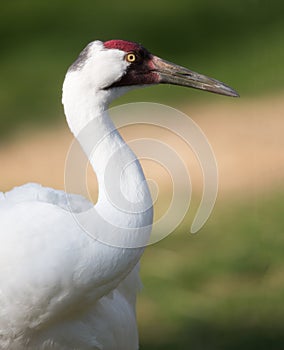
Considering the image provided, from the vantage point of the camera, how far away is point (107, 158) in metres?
3.21

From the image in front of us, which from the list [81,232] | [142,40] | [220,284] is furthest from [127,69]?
[142,40]

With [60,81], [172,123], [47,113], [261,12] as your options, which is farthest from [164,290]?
[261,12]

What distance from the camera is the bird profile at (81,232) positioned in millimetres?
3053

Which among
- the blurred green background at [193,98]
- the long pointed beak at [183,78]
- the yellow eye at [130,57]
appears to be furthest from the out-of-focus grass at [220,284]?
the yellow eye at [130,57]

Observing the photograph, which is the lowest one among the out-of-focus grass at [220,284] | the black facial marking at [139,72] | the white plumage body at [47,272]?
the out-of-focus grass at [220,284]

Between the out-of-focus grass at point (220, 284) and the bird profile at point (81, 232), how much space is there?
4.73ft

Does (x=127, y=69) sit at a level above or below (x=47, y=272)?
above

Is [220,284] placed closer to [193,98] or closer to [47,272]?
[47,272]

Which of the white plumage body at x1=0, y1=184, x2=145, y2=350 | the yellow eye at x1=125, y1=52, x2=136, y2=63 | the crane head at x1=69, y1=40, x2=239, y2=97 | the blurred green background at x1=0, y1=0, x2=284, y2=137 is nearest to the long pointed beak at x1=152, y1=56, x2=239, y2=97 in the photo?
the crane head at x1=69, y1=40, x2=239, y2=97

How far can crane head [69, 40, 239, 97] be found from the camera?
3178 millimetres

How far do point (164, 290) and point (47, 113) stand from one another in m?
3.03

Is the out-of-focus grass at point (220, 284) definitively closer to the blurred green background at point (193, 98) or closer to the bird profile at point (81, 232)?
the blurred green background at point (193, 98)

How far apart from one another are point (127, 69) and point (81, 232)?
2.05ft

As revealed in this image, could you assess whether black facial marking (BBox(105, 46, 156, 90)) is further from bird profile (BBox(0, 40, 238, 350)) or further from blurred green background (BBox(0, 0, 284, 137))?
blurred green background (BBox(0, 0, 284, 137))
